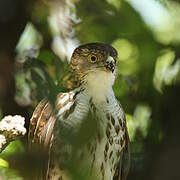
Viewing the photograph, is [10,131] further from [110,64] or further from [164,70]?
[110,64]

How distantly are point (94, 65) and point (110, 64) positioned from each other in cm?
23

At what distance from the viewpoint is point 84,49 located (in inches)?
117

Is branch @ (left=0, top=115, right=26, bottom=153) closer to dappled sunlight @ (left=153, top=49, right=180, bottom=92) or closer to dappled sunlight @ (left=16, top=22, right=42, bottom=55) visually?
dappled sunlight @ (left=153, top=49, right=180, bottom=92)

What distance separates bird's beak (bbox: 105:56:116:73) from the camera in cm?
263

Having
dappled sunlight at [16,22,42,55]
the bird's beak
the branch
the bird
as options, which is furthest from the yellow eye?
the branch

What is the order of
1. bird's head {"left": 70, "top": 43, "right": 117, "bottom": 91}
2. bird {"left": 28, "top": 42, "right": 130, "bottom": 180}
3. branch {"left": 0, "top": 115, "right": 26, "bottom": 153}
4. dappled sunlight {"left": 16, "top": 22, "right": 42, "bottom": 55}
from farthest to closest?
bird's head {"left": 70, "top": 43, "right": 117, "bottom": 91} < bird {"left": 28, "top": 42, "right": 130, "bottom": 180} < dappled sunlight {"left": 16, "top": 22, "right": 42, "bottom": 55} < branch {"left": 0, "top": 115, "right": 26, "bottom": 153}

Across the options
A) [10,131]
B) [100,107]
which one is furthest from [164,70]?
[100,107]

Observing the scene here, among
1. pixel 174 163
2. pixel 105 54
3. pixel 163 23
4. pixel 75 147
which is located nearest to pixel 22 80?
pixel 163 23

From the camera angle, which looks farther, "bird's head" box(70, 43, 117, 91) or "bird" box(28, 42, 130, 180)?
"bird's head" box(70, 43, 117, 91)

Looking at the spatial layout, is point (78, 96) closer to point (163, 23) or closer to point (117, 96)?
point (117, 96)

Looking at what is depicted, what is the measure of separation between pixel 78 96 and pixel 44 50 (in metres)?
0.81

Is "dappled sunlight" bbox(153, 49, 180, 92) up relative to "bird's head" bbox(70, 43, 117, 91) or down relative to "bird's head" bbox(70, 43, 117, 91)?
down

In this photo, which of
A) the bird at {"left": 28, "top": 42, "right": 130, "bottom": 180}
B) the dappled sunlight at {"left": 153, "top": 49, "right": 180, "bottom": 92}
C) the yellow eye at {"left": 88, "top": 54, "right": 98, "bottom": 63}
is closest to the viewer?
the dappled sunlight at {"left": 153, "top": 49, "right": 180, "bottom": 92}

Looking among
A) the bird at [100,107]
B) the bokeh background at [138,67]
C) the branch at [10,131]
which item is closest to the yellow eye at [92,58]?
the bird at [100,107]
